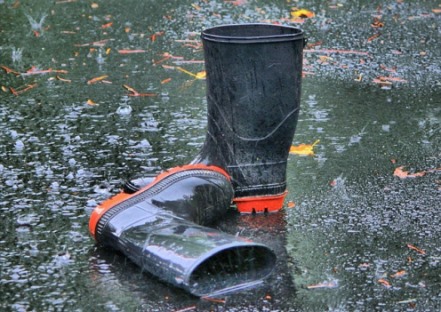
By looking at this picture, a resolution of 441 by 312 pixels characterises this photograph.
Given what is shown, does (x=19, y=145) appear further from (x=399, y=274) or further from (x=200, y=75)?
(x=399, y=274)

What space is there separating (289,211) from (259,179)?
21cm

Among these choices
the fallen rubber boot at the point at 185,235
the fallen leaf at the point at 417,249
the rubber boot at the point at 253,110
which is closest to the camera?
the fallen rubber boot at the point at 185,235

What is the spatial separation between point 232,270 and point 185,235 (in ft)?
0.74

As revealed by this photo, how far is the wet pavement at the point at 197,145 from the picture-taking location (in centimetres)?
343

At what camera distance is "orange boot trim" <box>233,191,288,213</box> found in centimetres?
419

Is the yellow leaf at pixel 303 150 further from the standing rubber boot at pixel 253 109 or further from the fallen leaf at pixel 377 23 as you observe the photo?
the fallen leaf at pixel 377 23

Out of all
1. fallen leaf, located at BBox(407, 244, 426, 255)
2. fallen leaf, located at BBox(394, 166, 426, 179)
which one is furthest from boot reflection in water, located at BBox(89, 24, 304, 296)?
fallen leaf, located at BBox(394, 166, 426, 179)

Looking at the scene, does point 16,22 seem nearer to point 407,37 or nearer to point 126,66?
point 126,66

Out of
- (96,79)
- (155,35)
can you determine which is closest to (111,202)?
(96,79)

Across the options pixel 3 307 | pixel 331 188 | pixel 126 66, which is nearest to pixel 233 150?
pixel 331 188

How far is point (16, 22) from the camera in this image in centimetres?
804

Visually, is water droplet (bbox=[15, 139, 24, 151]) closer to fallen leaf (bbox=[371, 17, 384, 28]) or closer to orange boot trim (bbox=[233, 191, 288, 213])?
orange boot trim (bbox=[233, 191, 288, 213])

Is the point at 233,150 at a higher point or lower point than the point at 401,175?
higher

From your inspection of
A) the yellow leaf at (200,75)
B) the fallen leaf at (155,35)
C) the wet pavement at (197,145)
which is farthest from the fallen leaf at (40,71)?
the fallen leaf at (155,35)
